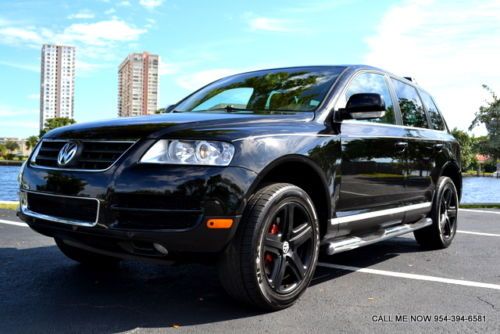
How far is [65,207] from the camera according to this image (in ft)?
9.98

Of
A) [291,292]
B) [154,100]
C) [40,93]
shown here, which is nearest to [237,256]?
[291,292]

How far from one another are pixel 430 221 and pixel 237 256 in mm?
3098

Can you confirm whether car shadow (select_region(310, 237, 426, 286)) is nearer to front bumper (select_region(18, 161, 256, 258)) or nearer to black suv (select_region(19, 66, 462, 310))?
black suv (select_region(19, 66, 462, 310))

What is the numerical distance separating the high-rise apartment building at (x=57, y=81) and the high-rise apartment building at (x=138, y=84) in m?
88.6

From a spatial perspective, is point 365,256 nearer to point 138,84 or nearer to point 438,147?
point 438,147

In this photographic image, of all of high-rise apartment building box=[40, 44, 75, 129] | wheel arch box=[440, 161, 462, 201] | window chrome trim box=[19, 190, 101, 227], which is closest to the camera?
window chrome trim box=[19, 190, 101, 227]

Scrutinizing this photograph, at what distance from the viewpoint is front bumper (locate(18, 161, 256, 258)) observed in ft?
9.08

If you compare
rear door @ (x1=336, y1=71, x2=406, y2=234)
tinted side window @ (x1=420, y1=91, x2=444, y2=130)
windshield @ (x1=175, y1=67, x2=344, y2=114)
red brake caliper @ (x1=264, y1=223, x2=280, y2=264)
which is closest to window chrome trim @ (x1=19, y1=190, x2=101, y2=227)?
red brake caliper @ (x1=264, y1=223, x2=280, y2=264)

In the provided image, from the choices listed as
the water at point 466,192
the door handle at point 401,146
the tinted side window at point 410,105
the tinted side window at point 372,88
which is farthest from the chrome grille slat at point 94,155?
the tinted side window at point 410,105

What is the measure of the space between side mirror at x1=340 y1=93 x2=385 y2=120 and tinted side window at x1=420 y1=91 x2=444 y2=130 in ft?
7.06

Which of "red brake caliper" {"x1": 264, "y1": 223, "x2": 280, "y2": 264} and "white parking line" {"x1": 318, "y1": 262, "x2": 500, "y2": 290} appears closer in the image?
"red brake caliper" {"x1": 264, "y1": 223, "x2": 280, "y2": 264}

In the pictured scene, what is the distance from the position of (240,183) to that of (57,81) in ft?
435

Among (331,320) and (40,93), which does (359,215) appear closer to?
(331,320)

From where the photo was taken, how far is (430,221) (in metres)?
5.29
